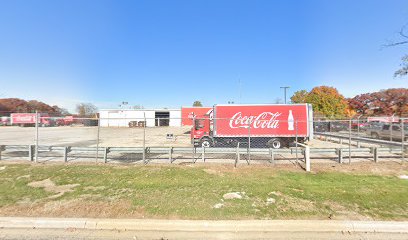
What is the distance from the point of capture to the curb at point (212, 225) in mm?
4464

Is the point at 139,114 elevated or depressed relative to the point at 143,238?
elevated

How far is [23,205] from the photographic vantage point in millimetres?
5383

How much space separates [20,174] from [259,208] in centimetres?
815

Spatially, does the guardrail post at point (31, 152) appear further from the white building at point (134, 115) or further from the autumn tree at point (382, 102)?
the autumn tree at point (382, 102)

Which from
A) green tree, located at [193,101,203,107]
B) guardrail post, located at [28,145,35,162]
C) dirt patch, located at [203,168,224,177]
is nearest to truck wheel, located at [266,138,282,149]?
dirt patch, located at [203,168,224,177]

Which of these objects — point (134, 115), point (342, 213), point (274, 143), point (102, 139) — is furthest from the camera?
point (134, 115)

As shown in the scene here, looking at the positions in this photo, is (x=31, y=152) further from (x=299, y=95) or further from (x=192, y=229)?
(x=299, y=95)

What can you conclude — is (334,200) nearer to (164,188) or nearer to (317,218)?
(317,218)

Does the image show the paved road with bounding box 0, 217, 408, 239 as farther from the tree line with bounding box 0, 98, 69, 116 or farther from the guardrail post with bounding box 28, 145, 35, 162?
the tree line with bounding box 0, 98, 69, 116

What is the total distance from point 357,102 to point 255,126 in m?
78.4

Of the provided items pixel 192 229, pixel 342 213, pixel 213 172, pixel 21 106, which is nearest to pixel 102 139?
pixel 213 172

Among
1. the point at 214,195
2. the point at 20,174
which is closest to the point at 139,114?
the point at 20,174

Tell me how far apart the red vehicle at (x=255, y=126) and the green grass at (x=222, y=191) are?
7.84 metres

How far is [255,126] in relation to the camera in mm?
17047
